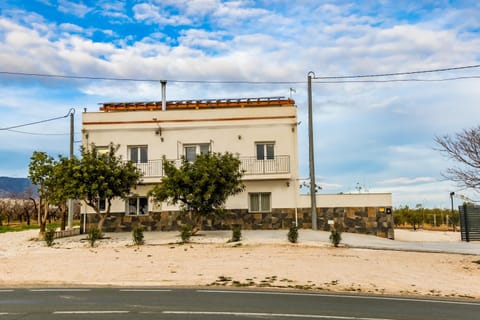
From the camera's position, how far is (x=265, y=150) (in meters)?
29.4

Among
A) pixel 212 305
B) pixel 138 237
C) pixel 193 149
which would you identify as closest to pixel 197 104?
pixel 193 149

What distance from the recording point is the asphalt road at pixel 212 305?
9.06m

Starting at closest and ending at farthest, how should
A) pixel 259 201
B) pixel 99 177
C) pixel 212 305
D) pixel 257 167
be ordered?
1. pixel 212 305
2. pixel 99 177
3. pixel 257 167
4. pixel 259 201

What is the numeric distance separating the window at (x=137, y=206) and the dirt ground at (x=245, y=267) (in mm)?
5976

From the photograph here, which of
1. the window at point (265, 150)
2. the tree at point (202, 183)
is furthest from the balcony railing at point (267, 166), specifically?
the tree at point (202, 183)

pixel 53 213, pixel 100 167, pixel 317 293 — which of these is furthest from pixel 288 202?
pixel 53 213

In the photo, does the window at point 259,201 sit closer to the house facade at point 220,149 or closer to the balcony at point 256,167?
the house facade at point 220,149

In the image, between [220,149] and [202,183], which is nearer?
[202,183]

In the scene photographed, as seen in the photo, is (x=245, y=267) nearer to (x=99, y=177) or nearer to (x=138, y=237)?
(x=138, y=237)

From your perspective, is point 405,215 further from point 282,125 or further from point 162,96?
point 162,96

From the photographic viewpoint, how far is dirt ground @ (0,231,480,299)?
1403 centimetres

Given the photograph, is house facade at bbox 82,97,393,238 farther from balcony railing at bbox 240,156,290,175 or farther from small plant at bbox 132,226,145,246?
small plant at bbox 132,226,145,246

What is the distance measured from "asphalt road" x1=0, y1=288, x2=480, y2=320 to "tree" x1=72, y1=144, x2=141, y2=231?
1137 cm

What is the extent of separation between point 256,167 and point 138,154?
7.42 meters
